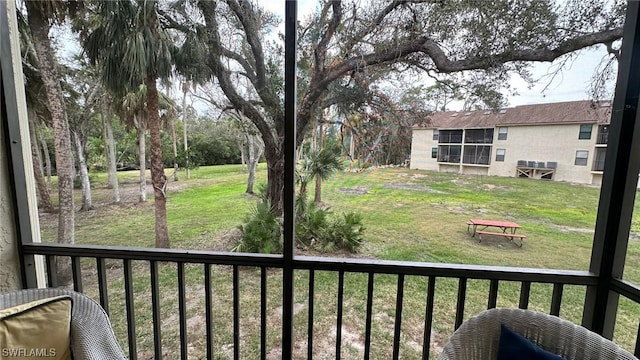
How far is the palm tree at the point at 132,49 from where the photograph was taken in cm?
188

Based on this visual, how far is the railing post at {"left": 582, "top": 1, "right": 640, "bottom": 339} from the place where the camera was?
1.17 meters

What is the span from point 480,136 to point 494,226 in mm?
659

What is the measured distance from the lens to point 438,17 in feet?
5.79

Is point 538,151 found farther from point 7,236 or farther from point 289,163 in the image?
point 7,236

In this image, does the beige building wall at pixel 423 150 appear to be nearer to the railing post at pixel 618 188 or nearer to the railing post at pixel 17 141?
the railing post at pixel 618 188

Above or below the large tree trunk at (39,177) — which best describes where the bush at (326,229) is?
below

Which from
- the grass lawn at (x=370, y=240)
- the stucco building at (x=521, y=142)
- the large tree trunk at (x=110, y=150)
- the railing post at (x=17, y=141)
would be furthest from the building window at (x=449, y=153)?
the railing post at (x=17, y=141)

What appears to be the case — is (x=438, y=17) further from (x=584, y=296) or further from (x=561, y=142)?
(x=584, y=296)

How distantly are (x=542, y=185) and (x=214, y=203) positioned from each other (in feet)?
8.29

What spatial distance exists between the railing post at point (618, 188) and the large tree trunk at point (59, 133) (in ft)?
11.8

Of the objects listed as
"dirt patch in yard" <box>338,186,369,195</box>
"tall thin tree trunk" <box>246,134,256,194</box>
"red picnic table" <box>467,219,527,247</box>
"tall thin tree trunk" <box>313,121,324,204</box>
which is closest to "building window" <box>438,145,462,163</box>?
"red picnic table" <box>467,219,527,247</box>

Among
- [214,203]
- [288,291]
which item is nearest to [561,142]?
[288,291]

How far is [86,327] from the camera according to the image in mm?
1059

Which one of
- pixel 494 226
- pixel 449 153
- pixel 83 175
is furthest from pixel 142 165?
pixel 494 226
